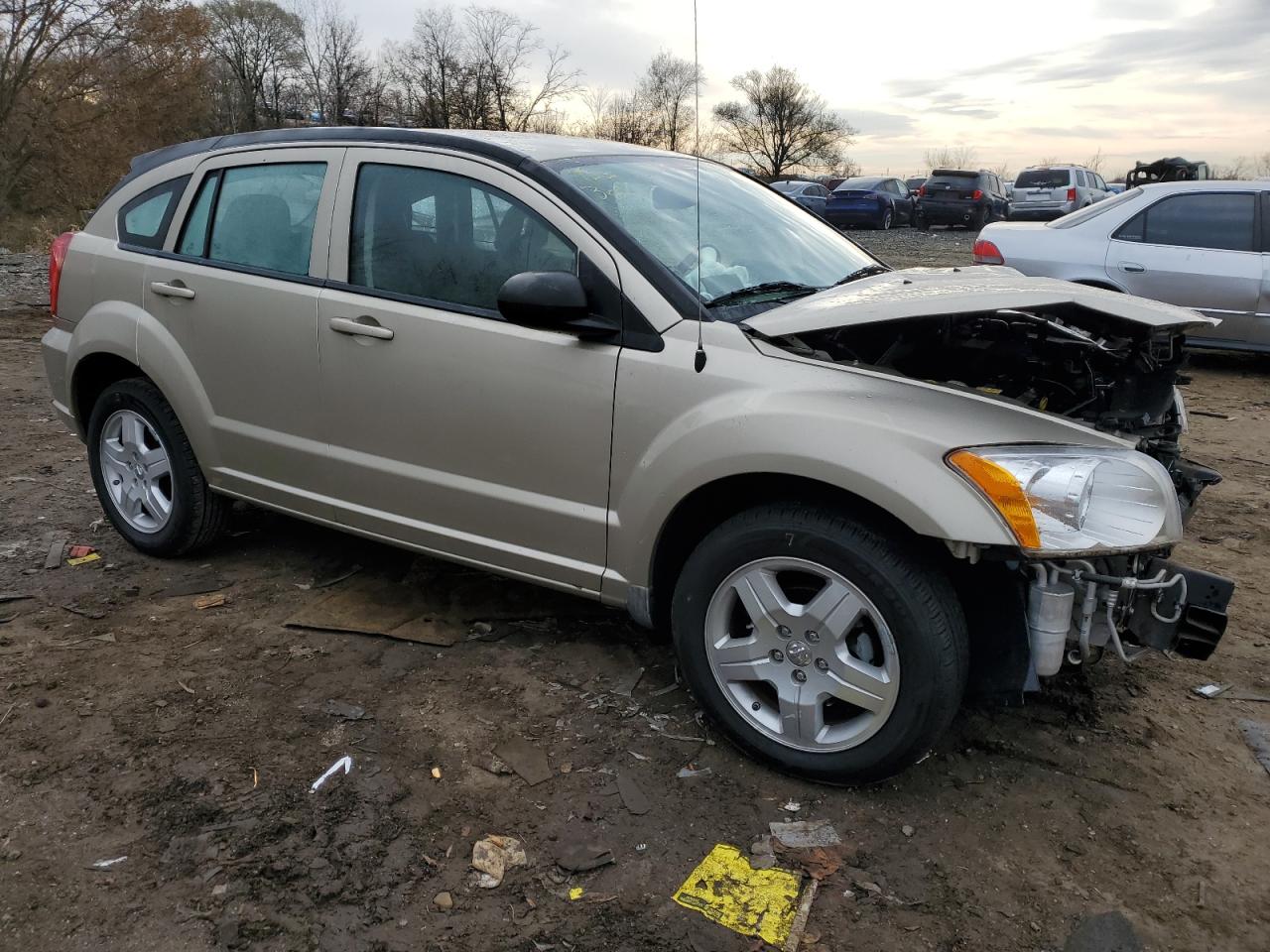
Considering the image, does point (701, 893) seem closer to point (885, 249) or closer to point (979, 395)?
point (979, 395)

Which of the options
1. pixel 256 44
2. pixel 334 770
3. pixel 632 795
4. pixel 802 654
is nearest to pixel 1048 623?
pixel 802 654

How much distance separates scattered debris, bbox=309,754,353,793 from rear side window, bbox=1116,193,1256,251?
774 centimetres

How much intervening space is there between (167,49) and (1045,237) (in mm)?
23605

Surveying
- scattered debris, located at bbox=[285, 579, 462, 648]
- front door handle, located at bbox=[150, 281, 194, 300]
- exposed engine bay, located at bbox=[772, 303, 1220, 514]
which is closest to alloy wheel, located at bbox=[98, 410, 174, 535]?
front door handle, located at bbox=[150, 281, 194, 300]

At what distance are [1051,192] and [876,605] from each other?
2552 centimetres

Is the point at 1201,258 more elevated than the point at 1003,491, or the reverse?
the point at 1201,258

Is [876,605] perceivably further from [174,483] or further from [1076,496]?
[174,483]

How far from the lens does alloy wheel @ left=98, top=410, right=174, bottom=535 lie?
4.14 m

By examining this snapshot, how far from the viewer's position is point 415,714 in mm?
3082

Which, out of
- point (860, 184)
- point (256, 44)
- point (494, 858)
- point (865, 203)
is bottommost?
point (494, 858)

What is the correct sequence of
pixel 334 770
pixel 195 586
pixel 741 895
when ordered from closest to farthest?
pixel 741 895 → pixel 334 770 → pixel 195 586

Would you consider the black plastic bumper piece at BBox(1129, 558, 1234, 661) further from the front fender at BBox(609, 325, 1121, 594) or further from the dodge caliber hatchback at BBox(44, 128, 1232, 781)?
the front fender at BBox(609, 325, 1121, 594)

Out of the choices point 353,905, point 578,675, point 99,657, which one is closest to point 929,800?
point 578,675

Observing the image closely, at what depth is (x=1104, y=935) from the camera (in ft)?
7.20
